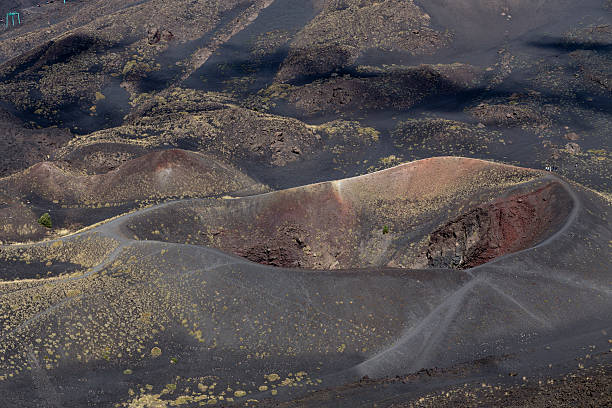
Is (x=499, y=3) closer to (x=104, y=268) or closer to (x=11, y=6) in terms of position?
(x=104, y=268)

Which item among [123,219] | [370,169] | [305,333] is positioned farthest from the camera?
[370,169]

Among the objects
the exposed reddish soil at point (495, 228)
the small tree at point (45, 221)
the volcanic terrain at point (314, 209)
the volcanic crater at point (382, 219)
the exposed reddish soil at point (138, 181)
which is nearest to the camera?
the volcanic terrain at point (314, 209)

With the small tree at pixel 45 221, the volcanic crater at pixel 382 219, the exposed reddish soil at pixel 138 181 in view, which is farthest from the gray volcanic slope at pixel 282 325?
the exposed reddish soil at pixel 138 181

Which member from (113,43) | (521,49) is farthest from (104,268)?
(521,49)

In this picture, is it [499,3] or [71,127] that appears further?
[499,3]

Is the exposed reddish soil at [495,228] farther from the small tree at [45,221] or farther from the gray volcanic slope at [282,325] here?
the small tree at [45,221]

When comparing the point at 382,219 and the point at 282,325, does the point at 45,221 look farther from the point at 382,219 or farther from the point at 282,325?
the point at 382,219

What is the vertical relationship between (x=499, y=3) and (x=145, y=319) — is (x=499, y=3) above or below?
above
